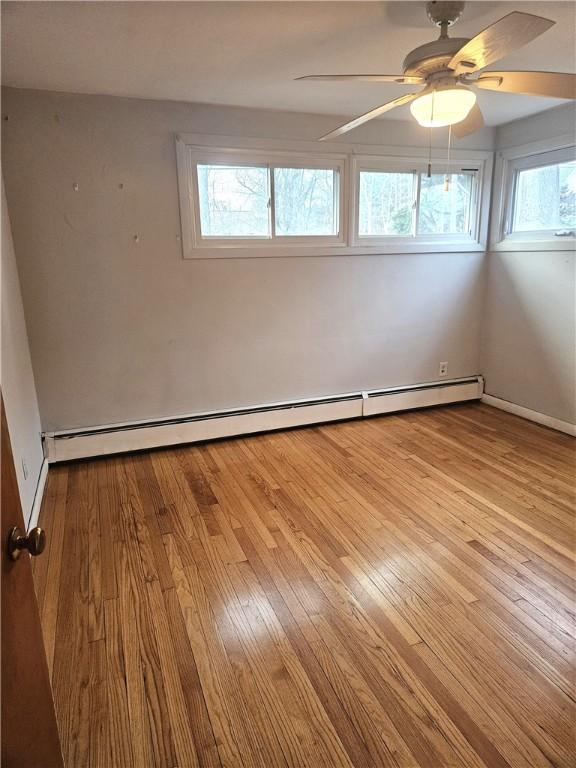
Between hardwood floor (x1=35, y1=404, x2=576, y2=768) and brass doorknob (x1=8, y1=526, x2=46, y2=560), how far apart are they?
812 mm

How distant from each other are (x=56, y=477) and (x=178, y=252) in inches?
66.7

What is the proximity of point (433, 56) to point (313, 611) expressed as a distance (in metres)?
2.16

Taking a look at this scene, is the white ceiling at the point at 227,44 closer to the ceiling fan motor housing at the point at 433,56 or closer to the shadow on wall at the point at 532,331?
the ceiling fan motor housing at the point at 433,56

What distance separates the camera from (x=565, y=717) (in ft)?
4.58

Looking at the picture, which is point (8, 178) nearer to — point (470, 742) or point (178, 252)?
point (178, 252)

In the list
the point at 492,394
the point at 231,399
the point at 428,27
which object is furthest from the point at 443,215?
the point at 231,399

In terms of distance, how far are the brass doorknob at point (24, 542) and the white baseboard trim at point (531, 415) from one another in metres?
3.73

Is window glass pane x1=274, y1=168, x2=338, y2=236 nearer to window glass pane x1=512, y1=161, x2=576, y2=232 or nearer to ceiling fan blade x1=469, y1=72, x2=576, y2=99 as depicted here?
window glass pane x1=512, y1=161, x2=576, y2=232

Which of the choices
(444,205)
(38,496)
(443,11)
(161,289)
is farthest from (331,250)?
(38,496)

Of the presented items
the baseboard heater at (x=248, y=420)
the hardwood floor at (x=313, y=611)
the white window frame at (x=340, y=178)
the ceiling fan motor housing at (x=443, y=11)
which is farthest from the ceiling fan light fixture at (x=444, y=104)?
the baseboard heater at (x=248, y=420)

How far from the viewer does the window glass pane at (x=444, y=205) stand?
387cm

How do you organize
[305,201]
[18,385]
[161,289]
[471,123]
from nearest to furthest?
[471,123] < [18,385] < [161,289] < [305,201]

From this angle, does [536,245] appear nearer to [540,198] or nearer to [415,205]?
[540,198]

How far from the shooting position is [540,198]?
3666 millimetres
